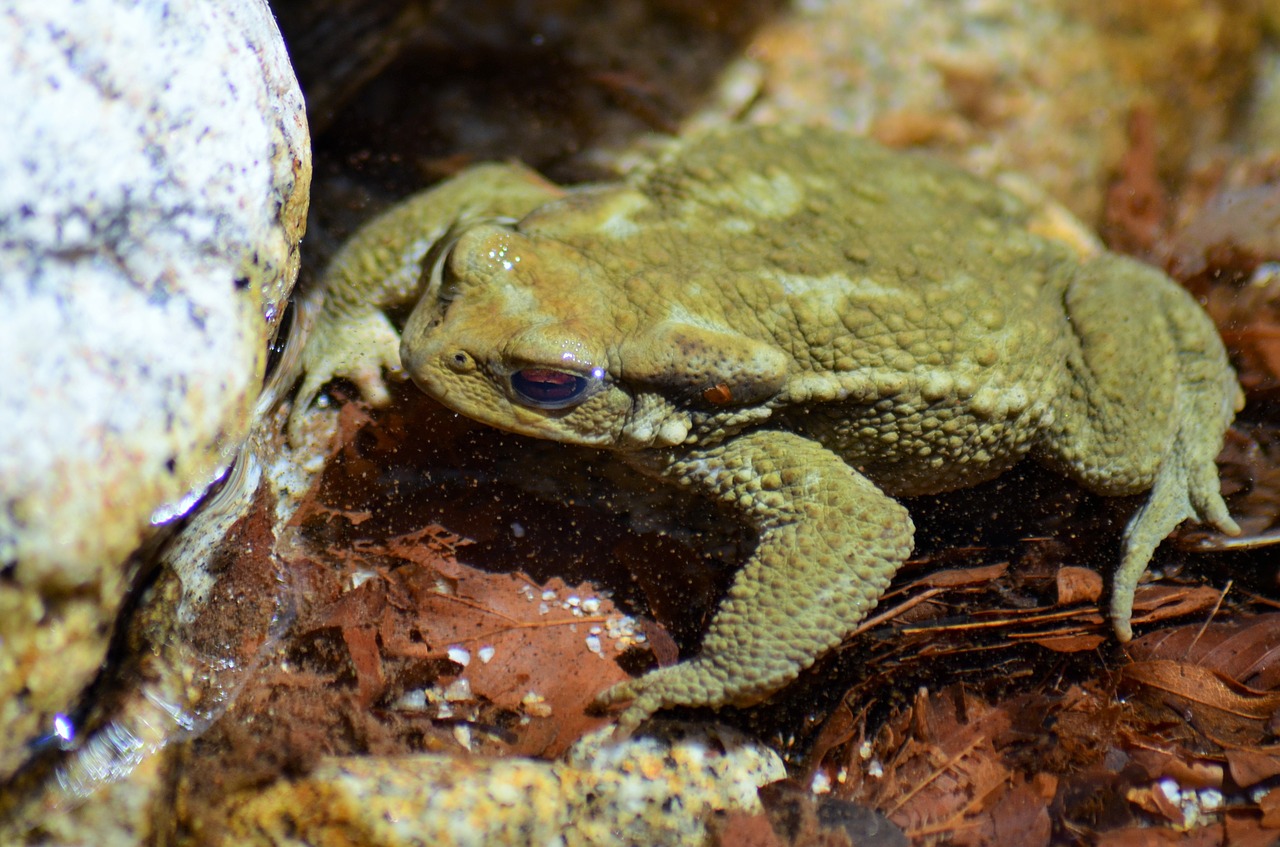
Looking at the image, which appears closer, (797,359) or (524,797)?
(524,797)

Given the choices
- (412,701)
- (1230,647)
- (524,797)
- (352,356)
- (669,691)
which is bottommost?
(412,701)

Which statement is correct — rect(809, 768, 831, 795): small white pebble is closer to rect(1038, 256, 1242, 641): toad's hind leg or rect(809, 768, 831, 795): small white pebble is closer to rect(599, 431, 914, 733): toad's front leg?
rect(599, 431, 914, 733): toad's front leg

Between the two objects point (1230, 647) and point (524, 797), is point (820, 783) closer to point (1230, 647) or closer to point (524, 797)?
point (524, 797)

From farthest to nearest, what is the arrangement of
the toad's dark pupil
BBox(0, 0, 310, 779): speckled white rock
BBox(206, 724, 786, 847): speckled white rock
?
the toad's dark pupil → BBox(206, 724, 786, 847): speckled white rock → BBox(0, 0, 310, 779): speckled white rock

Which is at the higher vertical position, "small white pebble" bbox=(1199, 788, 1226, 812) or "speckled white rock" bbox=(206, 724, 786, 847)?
"small white pebble" bbox=(1199, 788, 1226, 812)

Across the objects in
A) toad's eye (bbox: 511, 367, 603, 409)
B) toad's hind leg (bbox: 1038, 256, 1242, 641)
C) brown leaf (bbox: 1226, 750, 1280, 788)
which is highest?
toad's hind leg (bbox: 1038, 256, 1242, 641)

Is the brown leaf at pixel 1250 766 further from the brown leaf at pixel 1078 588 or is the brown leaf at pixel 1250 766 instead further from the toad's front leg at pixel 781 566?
the toad's front leg at pixel 781 566

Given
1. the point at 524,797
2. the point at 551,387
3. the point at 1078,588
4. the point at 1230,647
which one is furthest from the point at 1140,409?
the point at 524,797

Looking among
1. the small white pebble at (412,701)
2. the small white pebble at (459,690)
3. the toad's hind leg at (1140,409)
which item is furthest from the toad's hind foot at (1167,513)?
the small white pebble at (412,701)

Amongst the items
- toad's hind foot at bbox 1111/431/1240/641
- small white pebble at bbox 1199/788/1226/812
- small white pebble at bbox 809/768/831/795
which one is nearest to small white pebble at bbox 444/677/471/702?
small white pebble at bbox 809/768/831/795
